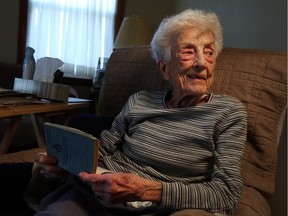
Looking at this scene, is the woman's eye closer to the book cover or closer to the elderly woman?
the elderly woman

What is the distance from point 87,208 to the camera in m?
0.87

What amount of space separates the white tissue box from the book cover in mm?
766

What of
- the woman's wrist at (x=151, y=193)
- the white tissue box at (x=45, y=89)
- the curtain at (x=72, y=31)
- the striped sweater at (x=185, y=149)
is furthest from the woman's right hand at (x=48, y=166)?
the curtain at (x=72, y=31)

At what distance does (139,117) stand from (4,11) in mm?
2888

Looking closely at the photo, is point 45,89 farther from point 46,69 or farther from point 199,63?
point 199,63

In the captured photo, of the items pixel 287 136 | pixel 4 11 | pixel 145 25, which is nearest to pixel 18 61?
pixel 4 11

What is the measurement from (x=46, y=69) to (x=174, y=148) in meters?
1.02

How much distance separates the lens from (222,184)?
81 cm

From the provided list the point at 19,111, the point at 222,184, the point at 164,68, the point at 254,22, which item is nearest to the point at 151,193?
the point at 222,184

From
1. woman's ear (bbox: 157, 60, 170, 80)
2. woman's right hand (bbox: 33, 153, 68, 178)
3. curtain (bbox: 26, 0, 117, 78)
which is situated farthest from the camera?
curtain (bbox: 26, 0, 117, 78)

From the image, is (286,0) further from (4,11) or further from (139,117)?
(4,11)

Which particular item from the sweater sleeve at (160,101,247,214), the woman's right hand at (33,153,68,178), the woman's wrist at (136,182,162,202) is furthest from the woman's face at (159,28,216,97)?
the woman's right hand at (33,153,68,178)

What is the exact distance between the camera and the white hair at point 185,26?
1.01m

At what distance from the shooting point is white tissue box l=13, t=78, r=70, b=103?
165 centimetres
